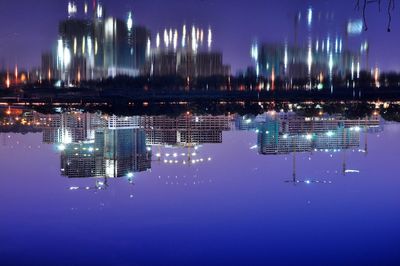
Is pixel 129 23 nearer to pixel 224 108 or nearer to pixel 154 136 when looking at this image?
pixel 224 108

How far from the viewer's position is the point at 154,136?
236 inches

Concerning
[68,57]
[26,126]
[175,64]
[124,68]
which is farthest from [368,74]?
[26,126]

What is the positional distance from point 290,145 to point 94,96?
3.83 m

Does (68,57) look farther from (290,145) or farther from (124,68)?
(290,145)

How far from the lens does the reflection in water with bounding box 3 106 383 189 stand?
554 cm

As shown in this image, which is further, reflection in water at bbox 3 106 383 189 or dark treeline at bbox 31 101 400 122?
reflection in water at bbox 3 106 383 189

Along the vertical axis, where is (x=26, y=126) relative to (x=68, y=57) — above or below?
below

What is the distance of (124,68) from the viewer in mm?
4285

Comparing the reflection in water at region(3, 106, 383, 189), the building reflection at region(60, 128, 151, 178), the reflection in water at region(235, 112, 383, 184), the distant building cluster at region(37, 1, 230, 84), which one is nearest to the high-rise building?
the distant building cluster at region(37, 1, 230, 84)

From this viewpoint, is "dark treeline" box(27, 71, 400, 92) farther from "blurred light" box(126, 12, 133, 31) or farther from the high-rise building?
"blurred light" box(126, 12, 133, 31)

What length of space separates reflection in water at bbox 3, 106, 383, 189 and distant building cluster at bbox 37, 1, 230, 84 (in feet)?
3.28

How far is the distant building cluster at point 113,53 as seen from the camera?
14.1ft

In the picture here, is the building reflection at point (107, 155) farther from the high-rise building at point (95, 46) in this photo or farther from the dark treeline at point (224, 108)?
the dark treeline at point (224, 108)

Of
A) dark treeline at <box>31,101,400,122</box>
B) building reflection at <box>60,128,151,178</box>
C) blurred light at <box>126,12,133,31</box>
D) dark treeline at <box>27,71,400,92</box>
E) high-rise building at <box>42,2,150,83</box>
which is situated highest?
blurred light at <box>126,12,133,31</box>
